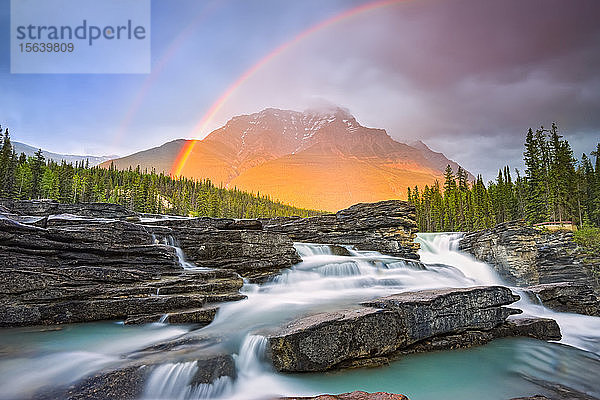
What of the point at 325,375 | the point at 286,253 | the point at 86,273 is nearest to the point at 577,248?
the point at 286,253

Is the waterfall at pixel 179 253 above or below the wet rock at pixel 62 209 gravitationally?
below

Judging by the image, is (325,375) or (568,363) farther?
(568,363)

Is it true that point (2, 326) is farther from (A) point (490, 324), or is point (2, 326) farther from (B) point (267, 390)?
(A) point (490, 324)

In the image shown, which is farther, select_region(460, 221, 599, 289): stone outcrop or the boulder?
select_region(460, 221, 599, 289): stone outcrop

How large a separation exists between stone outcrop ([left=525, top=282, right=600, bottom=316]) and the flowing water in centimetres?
181

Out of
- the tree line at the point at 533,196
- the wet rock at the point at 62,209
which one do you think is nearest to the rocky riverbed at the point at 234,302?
the wet rock at the point at 62,209

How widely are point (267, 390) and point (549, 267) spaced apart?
34169mm

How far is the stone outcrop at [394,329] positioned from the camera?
7184 mm

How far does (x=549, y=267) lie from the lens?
29984mm

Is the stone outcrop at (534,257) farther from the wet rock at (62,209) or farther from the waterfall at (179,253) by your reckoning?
the wet rock at (62,209)

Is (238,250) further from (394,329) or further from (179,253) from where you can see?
(394,329)

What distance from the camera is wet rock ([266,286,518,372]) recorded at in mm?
7168

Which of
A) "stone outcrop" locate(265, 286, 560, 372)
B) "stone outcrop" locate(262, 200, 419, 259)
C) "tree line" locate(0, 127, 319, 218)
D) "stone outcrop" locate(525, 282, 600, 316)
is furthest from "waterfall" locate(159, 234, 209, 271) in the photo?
"tree line" locate(0, 127, 319, 218)

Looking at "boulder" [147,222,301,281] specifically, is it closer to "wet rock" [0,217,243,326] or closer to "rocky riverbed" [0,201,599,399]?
"rocky riverbed" [0,201,599,399]
